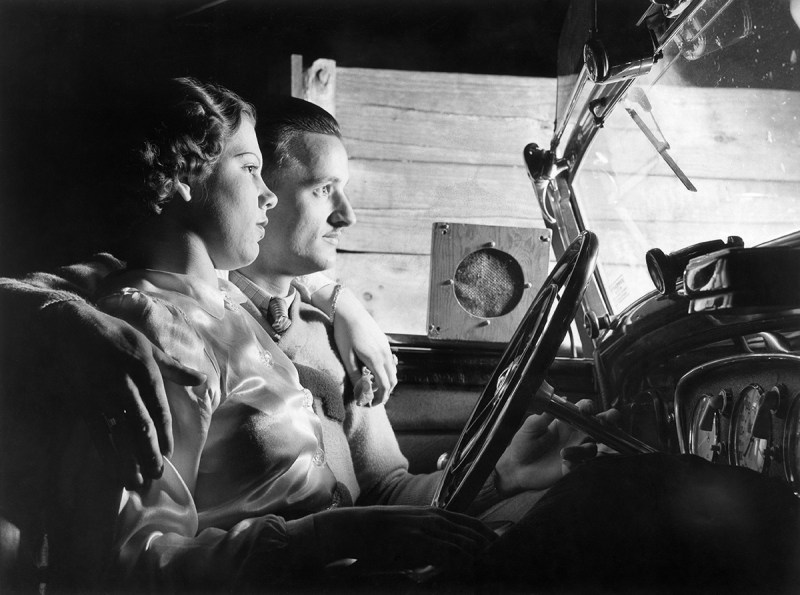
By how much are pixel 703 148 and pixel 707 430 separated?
1.47 feet

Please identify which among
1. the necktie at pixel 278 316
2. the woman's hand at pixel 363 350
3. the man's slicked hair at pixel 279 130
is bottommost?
the woman's hand at pixel 363 350

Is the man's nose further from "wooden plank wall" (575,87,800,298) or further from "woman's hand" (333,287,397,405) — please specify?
"wooden plank wall" (575,87,800,298)

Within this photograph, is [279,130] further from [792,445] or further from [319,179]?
[792,445]

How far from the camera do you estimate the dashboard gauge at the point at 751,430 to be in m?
0.94

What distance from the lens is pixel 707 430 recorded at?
3.43ft

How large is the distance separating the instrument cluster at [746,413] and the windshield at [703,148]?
0.19 metres

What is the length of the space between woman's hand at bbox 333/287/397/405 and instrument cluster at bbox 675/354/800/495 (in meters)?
0.44

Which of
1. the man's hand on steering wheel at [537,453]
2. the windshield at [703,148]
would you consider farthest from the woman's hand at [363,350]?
the windshield at [703,148]

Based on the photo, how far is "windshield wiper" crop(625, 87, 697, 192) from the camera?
1300 millimetres

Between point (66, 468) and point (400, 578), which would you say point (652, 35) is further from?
point (66, 468)

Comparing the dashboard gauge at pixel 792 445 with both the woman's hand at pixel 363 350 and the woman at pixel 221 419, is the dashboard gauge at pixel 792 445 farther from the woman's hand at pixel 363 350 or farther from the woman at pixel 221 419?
the woman's hand at pixel 363 350

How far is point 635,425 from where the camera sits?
119 cm

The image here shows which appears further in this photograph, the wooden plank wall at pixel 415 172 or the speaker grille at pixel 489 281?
the wooden plank wall at pixel 415 172

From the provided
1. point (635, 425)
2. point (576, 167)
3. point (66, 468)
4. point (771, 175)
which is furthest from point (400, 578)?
point (576, 167)
